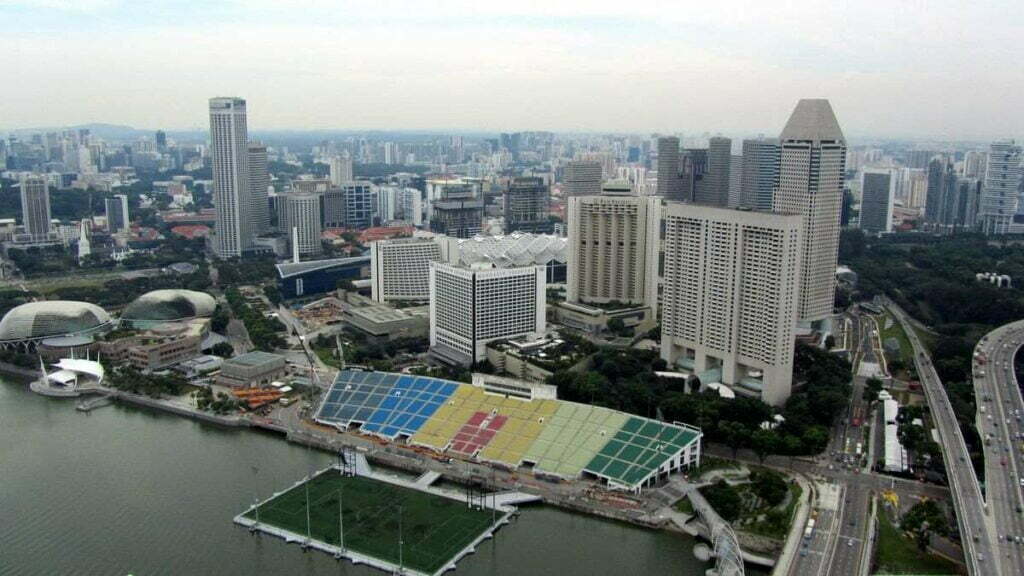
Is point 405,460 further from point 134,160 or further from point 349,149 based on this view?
point 349,149

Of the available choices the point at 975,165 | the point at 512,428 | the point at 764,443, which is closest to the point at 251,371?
the point at 512,428

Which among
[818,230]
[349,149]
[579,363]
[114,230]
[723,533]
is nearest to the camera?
[723,533]

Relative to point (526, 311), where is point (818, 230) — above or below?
above

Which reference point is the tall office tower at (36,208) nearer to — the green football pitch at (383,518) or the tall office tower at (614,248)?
the tall office tower at (614,248)

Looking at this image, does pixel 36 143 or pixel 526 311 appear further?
pixel 36 143

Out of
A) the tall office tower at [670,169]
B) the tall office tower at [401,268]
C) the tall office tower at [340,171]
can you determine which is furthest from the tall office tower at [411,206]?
the tall office tower at [401,268]

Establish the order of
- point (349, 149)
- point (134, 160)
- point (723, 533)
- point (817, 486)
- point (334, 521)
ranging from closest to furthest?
point (723, 533)
point (334, 521)
point (817, 486)
point (134, 160)
point (349, 149)


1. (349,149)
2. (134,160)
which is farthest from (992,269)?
(349,149)
